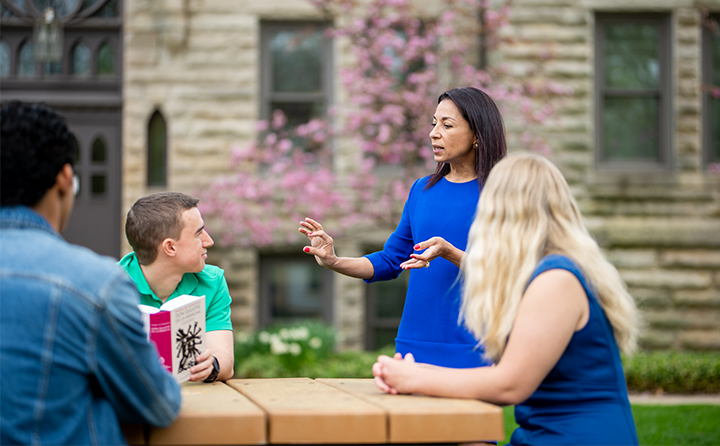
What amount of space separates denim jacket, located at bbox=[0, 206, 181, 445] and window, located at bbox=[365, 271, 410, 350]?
24.2 ft

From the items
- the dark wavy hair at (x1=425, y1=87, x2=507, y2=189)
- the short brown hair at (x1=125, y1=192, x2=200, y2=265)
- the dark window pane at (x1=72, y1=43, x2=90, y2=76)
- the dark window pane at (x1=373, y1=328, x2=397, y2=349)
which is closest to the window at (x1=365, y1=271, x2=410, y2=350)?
the dark window pane at (x1=373, y1=328, x2=397, y2=349)

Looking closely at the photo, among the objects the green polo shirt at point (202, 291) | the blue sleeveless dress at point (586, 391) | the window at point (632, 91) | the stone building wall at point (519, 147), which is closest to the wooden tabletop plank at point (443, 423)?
the blue sleeveless dress at point (586, 391)

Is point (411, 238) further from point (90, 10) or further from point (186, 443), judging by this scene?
point (90, 10)

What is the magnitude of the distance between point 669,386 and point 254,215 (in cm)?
529

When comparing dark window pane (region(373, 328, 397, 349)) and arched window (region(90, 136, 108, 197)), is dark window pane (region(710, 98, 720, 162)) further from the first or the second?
arched window (region(90, 136, 108, 197))

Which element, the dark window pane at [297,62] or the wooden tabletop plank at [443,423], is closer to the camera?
the wooden tabletop plank at [443,423]

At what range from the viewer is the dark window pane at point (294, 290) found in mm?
8984

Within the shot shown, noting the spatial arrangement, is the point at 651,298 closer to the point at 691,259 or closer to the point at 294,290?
the point at 691,259

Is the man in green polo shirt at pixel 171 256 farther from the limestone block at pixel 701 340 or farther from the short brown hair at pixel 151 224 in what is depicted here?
the limestone block at pixel 701 340

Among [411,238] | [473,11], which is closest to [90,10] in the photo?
[473,11]

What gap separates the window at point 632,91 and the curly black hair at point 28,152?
8410mm

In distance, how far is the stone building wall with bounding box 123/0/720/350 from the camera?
8.48 meters

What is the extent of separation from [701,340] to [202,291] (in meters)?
7.78

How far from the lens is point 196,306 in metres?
2.22
